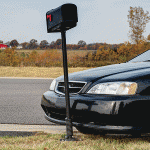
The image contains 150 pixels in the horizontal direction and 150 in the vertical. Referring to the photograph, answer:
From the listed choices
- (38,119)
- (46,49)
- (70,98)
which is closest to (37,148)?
(70,98)

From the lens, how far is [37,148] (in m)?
3.16

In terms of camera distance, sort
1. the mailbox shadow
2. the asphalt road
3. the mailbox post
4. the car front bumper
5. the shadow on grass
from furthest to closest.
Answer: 1. the asphalt road
2. the mailbox shadow
3. the shadow on grass
4. the mailbox post
5. the car front bumper

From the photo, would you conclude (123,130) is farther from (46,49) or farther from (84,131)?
(46,49)

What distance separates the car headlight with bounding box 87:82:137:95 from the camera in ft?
9.88

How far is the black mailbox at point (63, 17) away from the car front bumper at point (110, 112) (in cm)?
93

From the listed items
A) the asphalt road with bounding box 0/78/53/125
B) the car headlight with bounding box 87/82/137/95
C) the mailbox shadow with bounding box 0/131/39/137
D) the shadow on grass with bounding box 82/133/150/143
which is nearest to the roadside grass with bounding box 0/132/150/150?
the shadow on grass with bounding box 82/133/150/143

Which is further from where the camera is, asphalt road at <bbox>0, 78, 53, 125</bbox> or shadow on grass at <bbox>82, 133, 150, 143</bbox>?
asphalt road at <bbox>0, 78, 53, 125</bbox>

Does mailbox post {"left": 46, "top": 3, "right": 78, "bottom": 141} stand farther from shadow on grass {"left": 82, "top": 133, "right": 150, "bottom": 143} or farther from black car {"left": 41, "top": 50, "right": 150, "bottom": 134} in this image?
shadow on grass {"left": 82, "top": 133, "right": 150, "bottom": 143}

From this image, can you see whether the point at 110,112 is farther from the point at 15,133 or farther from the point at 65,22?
the point at 15,133

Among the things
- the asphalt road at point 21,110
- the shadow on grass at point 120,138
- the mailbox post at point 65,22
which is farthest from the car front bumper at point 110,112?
the asphalt road at point 21,110

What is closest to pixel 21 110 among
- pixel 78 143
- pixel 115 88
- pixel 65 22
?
pixel 78 143

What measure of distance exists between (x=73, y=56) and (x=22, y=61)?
17.0ft

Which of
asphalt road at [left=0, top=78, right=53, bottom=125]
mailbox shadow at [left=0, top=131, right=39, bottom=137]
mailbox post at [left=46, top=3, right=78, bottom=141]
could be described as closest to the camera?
mailbox post at [left=46, top=3, right=78, bottom=141]

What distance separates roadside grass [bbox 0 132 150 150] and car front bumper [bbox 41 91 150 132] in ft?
0.86
